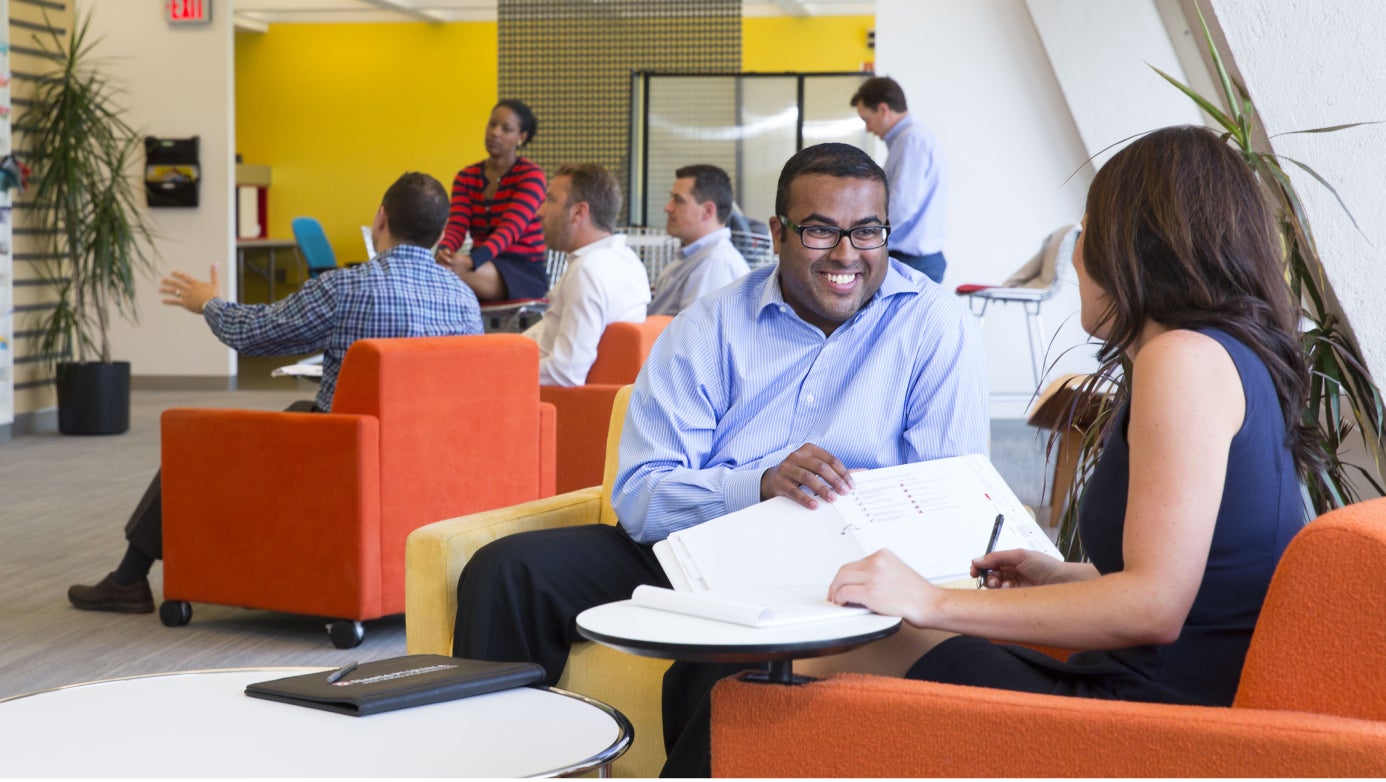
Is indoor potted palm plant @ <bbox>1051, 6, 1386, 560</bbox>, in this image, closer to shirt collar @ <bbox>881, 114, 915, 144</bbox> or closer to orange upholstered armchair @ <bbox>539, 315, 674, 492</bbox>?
orange upholstered armchair @ <bbox>539, 315, 674, 492</bbox>

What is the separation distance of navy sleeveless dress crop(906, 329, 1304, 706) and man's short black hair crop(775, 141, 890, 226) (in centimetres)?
93

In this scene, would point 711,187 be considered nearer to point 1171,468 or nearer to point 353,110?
point 1171,468

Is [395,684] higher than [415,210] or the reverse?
the reverse

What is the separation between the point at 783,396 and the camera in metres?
2.36

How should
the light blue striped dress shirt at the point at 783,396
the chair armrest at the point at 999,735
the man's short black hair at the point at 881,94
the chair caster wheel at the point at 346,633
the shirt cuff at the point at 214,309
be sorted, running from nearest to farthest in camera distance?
the chair armrest at the point at 999,735 < the light blue striped dress shirt at the point at 783,396 < the chair caster wheel at the point at 346,633 < the shirt cuff at the point at 214,309 < the man's short black hair at the point at 881,94

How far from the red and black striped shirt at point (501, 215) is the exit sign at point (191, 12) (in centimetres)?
371

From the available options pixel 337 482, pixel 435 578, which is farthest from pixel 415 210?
pixel 435 578

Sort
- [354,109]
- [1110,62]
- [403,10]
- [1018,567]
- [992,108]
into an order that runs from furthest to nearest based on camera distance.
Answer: [354,109] < [403,10] < [992,108] < [1110,62] < [1018,567]

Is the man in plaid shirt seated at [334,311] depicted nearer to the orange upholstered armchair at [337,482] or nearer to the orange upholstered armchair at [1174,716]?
the orange upholstered armchair at [337,482]

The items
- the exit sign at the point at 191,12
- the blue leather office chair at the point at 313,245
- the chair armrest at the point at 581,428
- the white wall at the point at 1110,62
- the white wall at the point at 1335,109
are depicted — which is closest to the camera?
the white wall at the point at 1335,109

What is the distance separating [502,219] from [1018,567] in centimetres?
499

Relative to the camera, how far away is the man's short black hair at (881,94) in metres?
6.91

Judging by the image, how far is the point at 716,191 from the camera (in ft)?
18.1

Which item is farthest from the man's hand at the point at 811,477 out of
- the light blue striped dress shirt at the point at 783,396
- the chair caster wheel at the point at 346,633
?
the chair caster wheel at the point at 346,633
